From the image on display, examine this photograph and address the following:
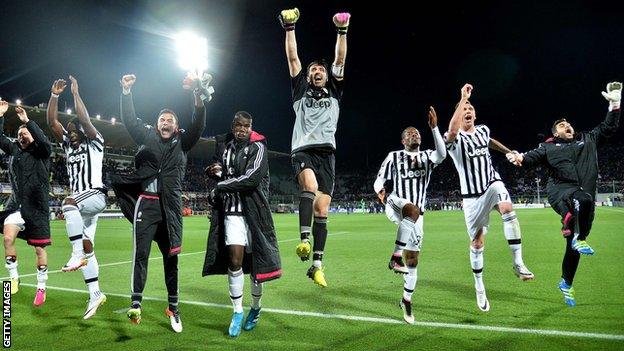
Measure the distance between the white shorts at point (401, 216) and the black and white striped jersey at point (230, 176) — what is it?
2522 millimetres

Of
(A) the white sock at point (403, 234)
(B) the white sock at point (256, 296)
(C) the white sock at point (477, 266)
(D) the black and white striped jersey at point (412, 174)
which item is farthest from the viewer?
(D) the black and white striped jersey at point (412, 174)

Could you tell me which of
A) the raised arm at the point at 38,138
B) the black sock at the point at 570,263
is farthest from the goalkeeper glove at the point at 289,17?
the black sock at the point at 570,263

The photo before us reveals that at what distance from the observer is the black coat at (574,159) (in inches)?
273

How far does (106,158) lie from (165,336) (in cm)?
5184

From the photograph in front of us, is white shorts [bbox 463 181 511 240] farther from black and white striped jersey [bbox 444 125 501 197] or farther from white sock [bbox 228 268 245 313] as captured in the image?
white sock [bbox 228 268 245 313]

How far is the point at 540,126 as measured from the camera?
82188 millimetres

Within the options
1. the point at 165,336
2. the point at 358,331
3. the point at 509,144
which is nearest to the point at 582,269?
the point at 358,331

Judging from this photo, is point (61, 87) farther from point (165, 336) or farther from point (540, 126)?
point (540, 126)

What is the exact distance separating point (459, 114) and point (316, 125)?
2167mm

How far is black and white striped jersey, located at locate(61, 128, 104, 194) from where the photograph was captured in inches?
291

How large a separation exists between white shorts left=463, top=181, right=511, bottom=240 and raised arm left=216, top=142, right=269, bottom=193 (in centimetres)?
326

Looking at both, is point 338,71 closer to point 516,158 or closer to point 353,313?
point 516,158

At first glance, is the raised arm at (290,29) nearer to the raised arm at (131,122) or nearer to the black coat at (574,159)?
the raised arm at (131,122)

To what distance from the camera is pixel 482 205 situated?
22.1 ft
